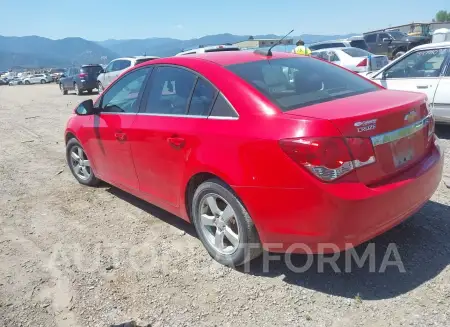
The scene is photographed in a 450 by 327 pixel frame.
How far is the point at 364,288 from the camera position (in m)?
2.78

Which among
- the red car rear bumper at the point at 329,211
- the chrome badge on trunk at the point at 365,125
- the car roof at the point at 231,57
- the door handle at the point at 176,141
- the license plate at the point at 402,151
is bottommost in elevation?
the red car rear bumper at the point at 329,211

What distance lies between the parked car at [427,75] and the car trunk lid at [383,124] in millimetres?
3565

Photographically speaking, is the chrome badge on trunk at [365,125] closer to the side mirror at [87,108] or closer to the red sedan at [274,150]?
the red sedan at [274,150]

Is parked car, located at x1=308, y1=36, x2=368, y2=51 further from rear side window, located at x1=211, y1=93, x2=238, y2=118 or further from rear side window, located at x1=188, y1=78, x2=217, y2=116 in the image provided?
rear side window, located at x1=211, y1=93, x2=238, y2=118

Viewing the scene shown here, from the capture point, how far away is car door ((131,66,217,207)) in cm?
314

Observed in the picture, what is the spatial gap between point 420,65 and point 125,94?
4.95 metres

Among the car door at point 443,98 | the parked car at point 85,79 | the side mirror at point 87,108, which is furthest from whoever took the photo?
the parked car at point 85,79

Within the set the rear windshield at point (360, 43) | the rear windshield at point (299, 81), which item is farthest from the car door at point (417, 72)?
the rear windshield at point (360, 43)

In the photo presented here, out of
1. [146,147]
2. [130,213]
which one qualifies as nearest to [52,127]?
[130,213]

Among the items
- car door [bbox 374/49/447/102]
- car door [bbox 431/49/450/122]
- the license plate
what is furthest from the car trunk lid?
car door [bbox 374/49/447/102]

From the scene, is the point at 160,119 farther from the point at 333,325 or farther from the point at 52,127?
the point at 52,127

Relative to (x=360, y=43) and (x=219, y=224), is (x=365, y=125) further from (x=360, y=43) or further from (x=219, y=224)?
A: (x=360, y=43)

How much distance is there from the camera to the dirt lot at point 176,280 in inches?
102

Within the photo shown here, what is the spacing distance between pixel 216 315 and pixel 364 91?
2045 millimetres
